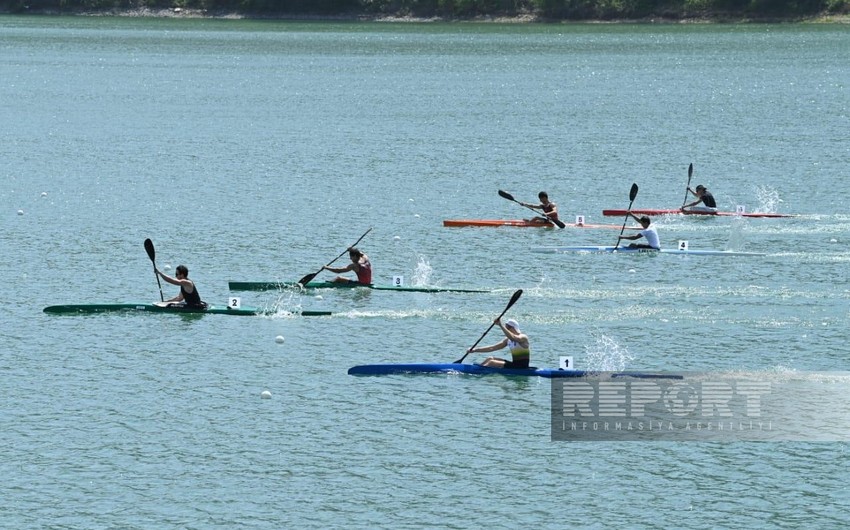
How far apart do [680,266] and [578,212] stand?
392 inches

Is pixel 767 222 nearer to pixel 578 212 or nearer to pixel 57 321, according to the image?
pixel 578 212

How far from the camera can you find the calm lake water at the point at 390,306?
25.1 meters

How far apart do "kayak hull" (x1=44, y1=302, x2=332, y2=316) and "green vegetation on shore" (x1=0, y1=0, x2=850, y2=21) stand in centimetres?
12054

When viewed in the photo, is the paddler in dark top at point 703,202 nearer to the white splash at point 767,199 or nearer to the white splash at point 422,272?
the white splash at point 767,199

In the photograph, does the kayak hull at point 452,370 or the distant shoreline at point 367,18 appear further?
the distant shoreline at point 367,18

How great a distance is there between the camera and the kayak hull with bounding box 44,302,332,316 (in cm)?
3619

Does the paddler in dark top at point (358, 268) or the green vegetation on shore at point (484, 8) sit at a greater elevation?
the paddler in dark top at point (358, 268)

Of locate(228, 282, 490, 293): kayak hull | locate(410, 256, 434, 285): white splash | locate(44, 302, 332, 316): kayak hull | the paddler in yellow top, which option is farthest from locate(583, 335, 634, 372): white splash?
locate(410, 256, 434, 285): white splash

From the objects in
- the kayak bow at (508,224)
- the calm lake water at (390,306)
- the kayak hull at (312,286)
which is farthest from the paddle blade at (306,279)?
the kayak bow at (508,224)

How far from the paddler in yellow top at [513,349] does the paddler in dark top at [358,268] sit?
27.3ft

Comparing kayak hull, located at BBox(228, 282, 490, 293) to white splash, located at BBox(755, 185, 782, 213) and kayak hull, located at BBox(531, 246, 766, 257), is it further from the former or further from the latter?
white splash, located at BBox(755, 185, 782, 213)

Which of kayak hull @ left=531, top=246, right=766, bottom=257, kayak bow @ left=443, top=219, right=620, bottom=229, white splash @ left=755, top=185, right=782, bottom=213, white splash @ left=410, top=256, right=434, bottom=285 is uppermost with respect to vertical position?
white splash @ left=410, top=256, right=434, bottom=285

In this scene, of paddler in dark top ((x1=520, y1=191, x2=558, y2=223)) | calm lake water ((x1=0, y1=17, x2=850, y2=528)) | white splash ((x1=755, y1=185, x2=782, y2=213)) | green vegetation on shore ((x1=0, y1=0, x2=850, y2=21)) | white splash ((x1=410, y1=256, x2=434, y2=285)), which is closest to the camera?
calm lake water ((x1=0, y1=17, x2=850, y2=528))

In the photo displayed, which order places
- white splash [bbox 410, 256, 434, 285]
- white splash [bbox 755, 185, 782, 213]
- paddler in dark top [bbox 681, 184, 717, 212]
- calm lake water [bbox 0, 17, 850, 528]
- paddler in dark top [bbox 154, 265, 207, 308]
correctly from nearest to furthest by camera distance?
calm lake water [bbox 0, 17, 850, 528] → paddler in dark top [bbox 154, 265, 207, 308] → white splash [bbox 410, 256, 434, 285] → paddler in dark top [bbox 681, 184, 717, 212] → white splash [bbox 755, 185, 782, 213]
